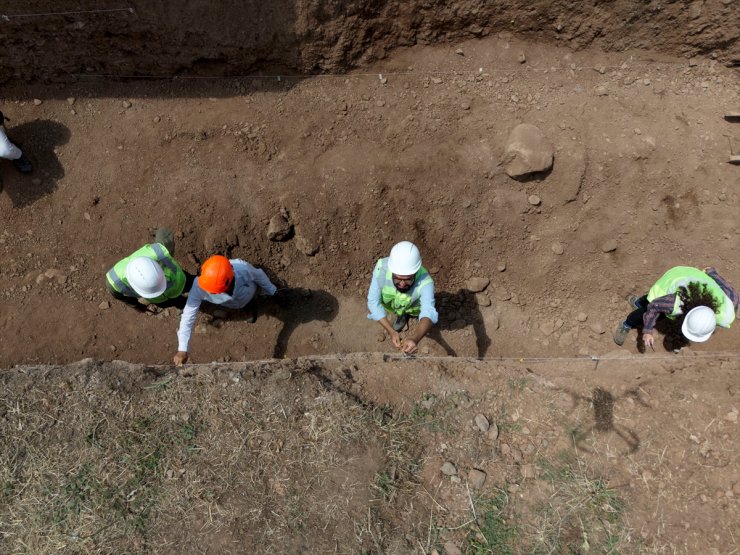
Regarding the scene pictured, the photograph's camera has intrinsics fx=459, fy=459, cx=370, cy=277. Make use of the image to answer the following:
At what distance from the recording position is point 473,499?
11.4ft

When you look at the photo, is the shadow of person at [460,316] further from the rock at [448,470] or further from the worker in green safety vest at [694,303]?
the rock at [448,470]

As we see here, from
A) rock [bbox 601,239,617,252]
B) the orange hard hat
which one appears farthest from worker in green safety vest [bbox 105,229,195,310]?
rock [bbox 601,239,617,252]

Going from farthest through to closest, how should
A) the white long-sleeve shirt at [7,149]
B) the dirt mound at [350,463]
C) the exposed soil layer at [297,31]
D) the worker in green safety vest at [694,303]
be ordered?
the exposed soil layer at [297,31] < the white long-sleeve shirt at [7,149] < the worker in green safety vest at [694,303] < the dirt mound at [350,463]

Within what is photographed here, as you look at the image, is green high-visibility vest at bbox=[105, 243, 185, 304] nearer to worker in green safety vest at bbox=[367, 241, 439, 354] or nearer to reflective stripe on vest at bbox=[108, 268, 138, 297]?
reflective stripe on vest at bbox=[108, 268, 138, 297]

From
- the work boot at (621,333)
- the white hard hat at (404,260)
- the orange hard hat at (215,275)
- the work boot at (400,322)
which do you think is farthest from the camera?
the work boot at (621,333)

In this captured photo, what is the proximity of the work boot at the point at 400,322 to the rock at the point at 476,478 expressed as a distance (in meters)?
1.98

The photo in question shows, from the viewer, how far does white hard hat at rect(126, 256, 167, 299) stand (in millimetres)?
3898

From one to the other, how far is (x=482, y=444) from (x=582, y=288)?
2.90m

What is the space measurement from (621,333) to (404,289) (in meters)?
3.04

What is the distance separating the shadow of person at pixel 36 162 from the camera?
541 centimetres

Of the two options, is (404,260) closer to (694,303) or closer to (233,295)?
(233,295)

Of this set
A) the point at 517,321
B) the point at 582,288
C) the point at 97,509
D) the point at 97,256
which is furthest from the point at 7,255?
the point at 582,288

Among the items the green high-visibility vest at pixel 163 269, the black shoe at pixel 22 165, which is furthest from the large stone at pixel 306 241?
the black shoe at pixel 22 165

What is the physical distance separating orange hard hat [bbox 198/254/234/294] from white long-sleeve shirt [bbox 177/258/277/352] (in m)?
0.22
